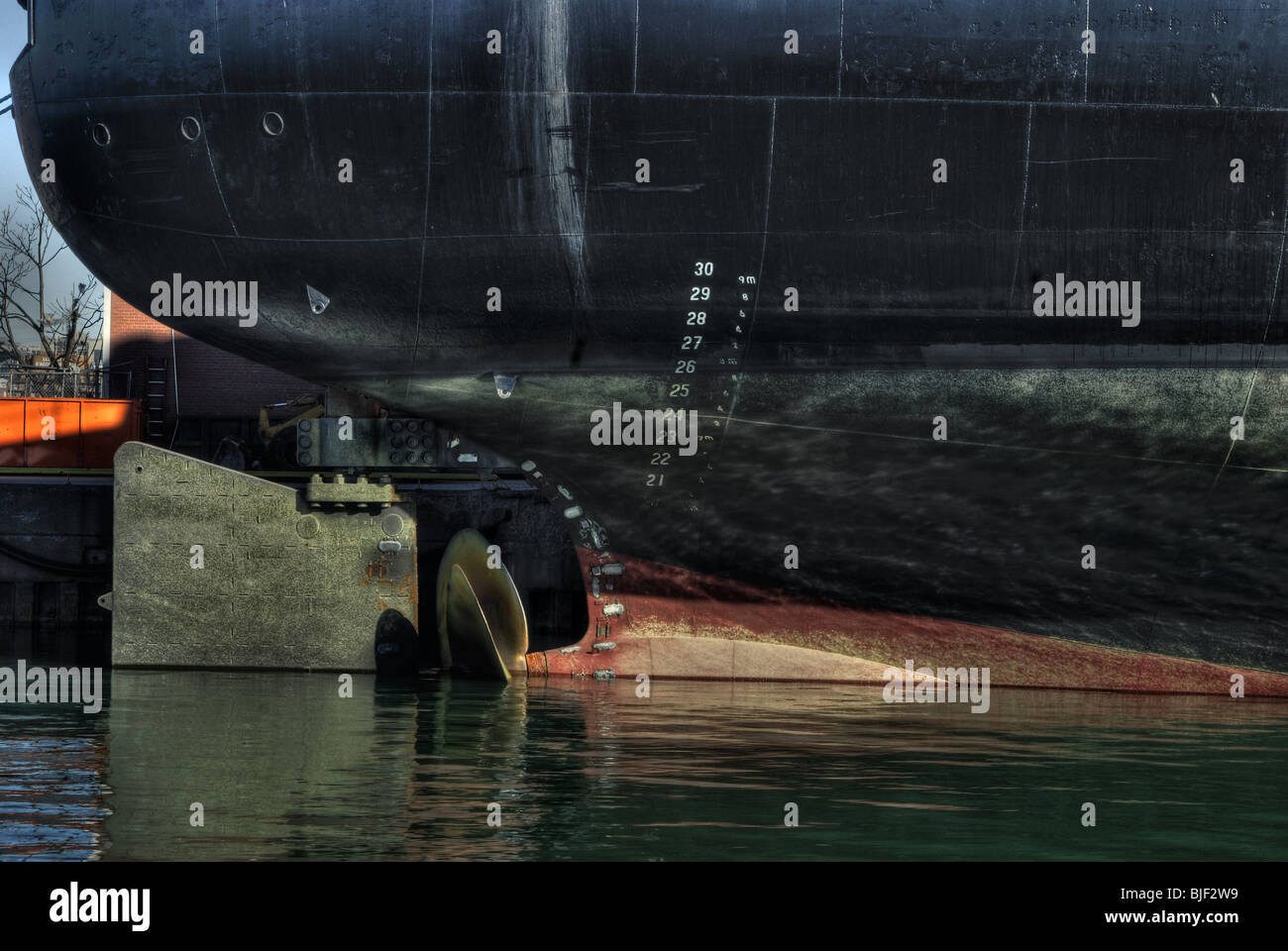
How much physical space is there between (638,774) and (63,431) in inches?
857

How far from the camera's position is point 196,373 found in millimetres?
33094

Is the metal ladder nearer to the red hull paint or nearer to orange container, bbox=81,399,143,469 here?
orange container, bbox=81,399,143,469

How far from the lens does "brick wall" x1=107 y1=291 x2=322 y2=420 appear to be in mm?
32938

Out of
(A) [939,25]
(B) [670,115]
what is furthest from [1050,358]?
(B) [670,115]

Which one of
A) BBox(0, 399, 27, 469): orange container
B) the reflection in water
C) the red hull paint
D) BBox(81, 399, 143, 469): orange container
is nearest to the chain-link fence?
BBox(81, 399, 143, 469): orange container

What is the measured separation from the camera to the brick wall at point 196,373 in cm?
3294

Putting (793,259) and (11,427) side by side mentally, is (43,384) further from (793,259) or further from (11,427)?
(793,259)

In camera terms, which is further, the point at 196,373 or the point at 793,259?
the point at 196,373

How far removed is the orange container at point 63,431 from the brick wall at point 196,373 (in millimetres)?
4160

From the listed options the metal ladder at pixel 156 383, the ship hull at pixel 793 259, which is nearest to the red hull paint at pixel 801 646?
the ship hull at pixel 793 259

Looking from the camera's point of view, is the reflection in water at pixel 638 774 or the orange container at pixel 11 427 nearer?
the reflection in water at pixel 638 774

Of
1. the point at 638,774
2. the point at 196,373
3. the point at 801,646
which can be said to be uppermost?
the point at 196,373

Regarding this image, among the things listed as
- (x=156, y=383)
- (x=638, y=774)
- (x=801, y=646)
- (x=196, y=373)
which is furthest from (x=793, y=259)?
(x=156, y=383)

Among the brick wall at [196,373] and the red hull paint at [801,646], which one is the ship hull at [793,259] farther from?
the brick wall at [196,373]
